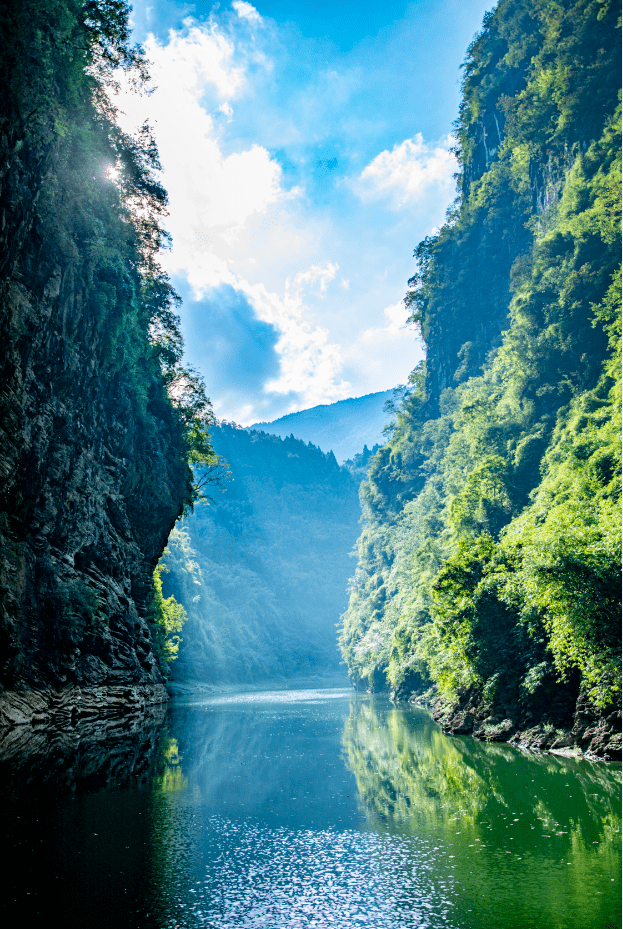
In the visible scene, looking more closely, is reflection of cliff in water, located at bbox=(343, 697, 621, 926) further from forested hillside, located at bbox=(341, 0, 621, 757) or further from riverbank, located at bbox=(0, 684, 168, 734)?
riverbank, located at bbox=(0, 684, 168, 734)

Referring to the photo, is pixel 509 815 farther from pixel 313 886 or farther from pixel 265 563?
pixel 265 563

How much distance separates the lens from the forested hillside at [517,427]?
68.2 feet

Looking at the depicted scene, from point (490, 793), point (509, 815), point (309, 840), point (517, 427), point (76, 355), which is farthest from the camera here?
point (517, 427)

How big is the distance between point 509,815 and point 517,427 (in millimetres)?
39468

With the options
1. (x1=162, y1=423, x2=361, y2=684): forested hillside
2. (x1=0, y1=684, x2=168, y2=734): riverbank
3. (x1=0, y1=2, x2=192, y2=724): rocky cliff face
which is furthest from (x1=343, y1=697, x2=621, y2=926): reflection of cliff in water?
(x1=162, y1=423, x2=361, y2=684): forested hillside

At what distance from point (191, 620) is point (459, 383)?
59.2 metres

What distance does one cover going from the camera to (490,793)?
1473 centimetres

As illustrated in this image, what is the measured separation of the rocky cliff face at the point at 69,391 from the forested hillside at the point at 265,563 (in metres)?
58.6

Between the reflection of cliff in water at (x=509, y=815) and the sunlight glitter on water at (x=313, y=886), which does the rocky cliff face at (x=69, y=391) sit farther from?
the sunlight glitter on water at (x=313, y=886)

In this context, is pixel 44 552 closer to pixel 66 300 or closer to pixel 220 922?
pixel 66 300

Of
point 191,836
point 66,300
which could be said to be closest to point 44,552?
point 66,300

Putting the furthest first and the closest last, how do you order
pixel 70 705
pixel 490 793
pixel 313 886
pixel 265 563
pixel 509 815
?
1. pixel 265 563
2. pixel 70 705
3. pixel 490 793
4. pixel 509 815
5. pixel 313 886

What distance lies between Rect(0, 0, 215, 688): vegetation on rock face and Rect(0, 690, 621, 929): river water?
1007cm

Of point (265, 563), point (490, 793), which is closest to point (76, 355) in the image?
point (490, 793)
